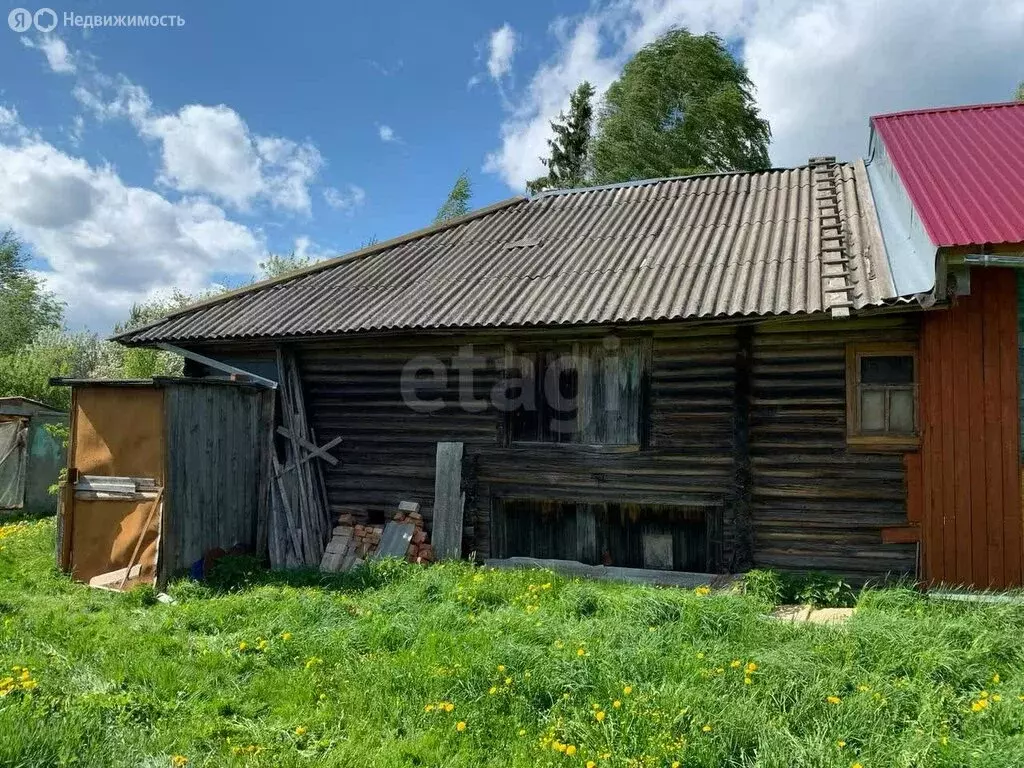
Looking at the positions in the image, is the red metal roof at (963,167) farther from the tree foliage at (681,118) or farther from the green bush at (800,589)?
the tree foliage at (681,118)

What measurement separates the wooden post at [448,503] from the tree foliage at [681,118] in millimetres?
17798

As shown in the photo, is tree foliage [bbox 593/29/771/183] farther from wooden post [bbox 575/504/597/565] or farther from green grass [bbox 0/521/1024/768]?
green grass [bbox 0/521/1024/768]

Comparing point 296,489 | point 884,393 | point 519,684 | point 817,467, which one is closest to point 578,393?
point 817,467

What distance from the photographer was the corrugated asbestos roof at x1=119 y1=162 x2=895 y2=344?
7285mm

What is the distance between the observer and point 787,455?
A: 23.6ft

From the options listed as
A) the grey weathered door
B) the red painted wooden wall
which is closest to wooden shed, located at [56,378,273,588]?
the grey weathered door

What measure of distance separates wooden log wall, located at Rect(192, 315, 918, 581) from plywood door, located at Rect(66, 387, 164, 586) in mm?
2388

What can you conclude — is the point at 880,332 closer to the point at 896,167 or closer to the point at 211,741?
the point at 896,167

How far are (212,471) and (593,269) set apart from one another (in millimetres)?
5269

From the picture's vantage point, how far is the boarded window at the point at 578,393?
7801mm

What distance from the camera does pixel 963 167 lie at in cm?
805

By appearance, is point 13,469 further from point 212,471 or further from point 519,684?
point 519,684

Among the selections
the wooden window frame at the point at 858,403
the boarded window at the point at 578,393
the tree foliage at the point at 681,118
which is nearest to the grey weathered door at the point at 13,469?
the boarded window at the point at 578,393

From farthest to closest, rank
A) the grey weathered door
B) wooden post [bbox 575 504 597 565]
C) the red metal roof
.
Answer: the grey weathered door < wooden post [bbox 575 504 597 565] < the red metal roof
